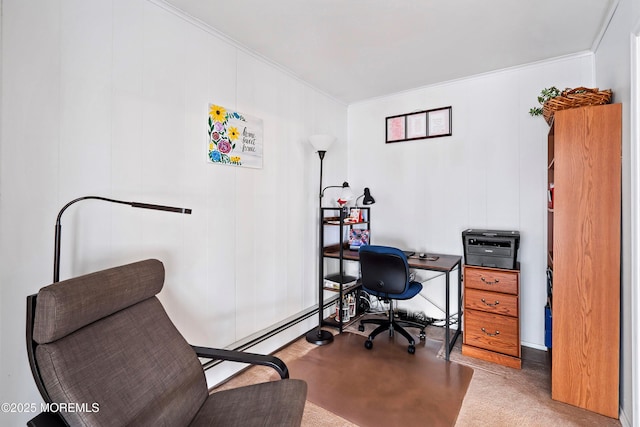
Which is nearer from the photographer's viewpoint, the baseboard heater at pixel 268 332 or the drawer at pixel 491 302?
the baseboard heater at pixel 268 332

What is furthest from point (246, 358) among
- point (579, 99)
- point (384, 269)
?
point (579, 99)

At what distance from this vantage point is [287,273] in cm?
286

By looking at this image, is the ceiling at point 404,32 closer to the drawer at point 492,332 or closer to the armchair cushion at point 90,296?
the armchair cushion at point 90,296

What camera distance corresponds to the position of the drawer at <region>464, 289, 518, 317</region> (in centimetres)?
242

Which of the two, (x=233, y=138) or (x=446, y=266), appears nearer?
(x=233, y=138)

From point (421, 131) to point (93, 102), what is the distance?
9.26ft

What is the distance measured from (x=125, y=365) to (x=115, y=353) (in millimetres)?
65

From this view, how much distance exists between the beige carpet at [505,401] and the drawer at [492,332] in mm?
137

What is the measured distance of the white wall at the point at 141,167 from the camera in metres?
1.35

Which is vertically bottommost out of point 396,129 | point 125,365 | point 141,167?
point 125,365

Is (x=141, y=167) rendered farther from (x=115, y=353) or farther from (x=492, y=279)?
(x=492, y=279)

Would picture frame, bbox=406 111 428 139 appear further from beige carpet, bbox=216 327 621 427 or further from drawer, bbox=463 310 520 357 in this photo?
beige carpet, bbox=216 327 621 427

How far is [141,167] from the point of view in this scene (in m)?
1.77

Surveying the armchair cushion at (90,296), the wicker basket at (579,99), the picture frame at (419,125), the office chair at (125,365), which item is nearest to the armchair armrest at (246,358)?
the office chair at (125,365)
